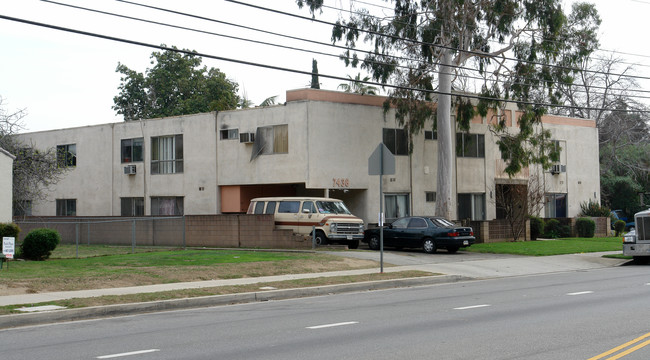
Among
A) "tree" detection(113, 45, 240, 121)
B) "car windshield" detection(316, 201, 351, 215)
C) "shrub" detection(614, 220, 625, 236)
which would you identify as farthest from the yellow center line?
"tree" detection(113, 45, 240, 121)

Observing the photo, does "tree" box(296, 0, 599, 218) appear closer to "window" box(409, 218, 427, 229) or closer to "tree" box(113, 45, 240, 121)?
"window" box(409, 218, 427, 229)

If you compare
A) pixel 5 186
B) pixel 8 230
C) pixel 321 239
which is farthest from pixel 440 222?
pixel 5 186

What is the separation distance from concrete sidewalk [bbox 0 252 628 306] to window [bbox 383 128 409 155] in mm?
9559

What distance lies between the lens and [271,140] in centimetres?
3228

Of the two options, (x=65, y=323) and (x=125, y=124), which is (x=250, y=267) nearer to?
(x=65, y=323)

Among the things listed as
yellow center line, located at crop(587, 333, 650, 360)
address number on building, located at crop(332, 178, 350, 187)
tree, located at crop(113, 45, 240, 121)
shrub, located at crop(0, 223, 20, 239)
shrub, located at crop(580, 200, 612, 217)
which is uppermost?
tree, located at crop(113, 45, 240, 121)

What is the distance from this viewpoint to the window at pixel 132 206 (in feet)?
123

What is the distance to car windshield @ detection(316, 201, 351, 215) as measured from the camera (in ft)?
91.2

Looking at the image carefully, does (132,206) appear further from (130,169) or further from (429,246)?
(429,246)

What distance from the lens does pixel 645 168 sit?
54.9 metres

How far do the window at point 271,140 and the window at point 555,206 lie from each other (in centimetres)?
1875

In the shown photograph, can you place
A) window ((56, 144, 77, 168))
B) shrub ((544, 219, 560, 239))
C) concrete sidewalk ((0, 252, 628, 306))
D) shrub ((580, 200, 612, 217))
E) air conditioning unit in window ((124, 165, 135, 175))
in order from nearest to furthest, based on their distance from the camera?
concrete sidewalk ((0, 252, 628, 306))
air conditioning unit in window ((124, 165, 135, 175))
shrub ((544, 219, 560, 239))
window ((56, 144, 77, 168))
shrub ((580, 200, 612, 217))

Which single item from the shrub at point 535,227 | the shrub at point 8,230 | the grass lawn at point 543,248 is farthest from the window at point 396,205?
the shrub at point 8,230

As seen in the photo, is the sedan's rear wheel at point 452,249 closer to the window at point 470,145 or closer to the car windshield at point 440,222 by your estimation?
the car windshield at point 440,222
